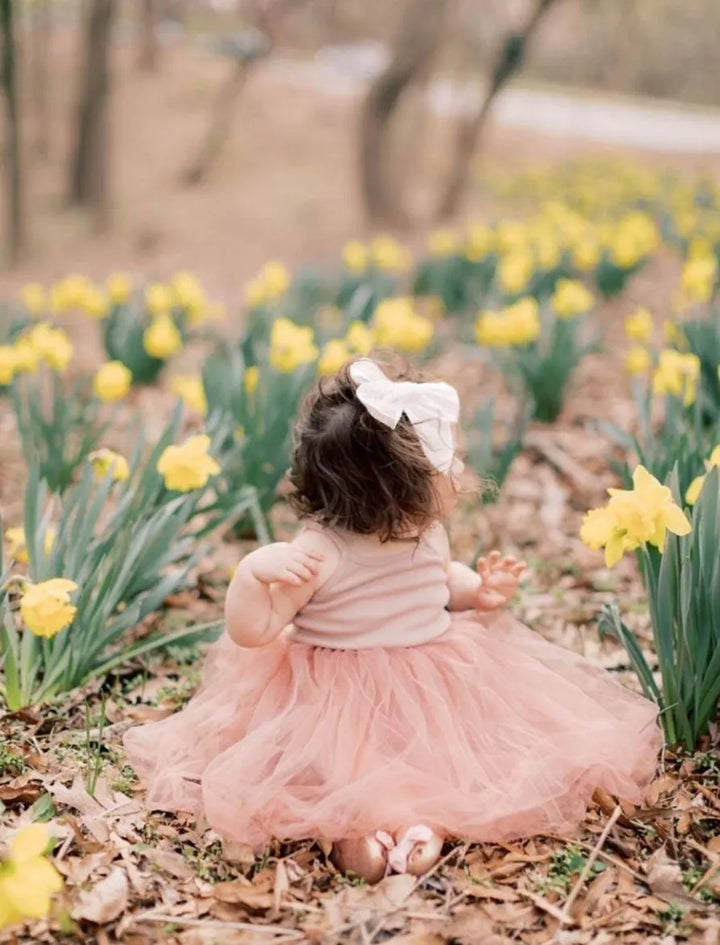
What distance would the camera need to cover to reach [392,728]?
6.24 feet

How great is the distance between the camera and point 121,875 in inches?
68.4

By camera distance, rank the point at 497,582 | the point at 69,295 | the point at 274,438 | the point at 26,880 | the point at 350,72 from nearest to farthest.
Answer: the point at 26,880, the point at 497,582, the point at 274,438, the point at 69,295, the point at 350,72

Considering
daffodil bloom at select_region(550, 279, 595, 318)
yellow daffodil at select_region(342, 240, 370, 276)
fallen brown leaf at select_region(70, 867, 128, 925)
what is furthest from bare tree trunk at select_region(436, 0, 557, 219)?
fallen brown leaf at select_region(70, 867, 128, 925)

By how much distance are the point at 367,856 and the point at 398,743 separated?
21cm

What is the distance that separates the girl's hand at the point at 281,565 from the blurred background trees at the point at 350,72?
5.91 m

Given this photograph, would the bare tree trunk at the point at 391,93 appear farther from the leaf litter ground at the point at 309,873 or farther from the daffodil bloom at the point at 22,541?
the leaf litter ground at the point at 309,873

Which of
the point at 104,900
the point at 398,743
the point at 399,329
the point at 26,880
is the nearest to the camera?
the point at 26,880

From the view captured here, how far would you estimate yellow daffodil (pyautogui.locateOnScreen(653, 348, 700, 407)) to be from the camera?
2961 millimetres

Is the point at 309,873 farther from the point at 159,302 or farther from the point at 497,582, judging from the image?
the point at 159,302

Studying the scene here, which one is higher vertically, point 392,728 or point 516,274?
point 516,274

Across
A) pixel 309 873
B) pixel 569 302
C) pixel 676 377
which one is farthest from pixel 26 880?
pixel 569 302

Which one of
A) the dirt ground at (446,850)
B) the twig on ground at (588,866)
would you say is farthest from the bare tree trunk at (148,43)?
the twig on ground at (588,866)

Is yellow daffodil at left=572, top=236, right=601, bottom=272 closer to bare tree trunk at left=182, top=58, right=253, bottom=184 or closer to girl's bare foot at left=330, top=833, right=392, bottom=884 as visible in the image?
girl's bare foot at left=330, top=833, right=392, bottom=884

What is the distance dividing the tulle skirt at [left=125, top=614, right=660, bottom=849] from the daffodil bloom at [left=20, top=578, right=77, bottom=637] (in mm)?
304
